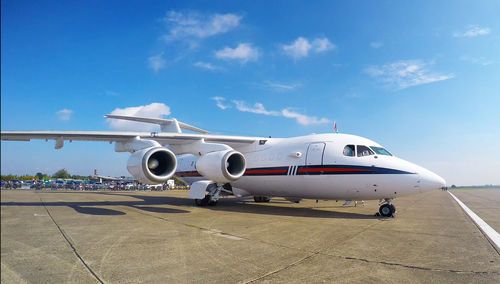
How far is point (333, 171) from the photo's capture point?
9.55 meters

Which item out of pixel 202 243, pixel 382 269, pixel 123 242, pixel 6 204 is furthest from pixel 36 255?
pixel 382 269

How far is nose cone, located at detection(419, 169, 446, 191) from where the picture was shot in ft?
28.3

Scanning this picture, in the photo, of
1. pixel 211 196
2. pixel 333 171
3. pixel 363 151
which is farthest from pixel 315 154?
pixel 211 196

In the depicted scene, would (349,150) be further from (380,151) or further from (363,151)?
(380,151)

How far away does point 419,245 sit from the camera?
5.41m

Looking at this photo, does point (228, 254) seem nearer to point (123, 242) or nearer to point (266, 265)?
point (266, 265)

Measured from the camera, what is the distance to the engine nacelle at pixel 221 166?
1030cm

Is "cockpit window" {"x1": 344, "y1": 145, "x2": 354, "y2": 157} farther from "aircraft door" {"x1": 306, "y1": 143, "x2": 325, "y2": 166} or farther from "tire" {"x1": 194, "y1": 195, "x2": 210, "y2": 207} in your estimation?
"tire" {"x1": 194, "y1": 195, "x2": 210, "y2": 207}

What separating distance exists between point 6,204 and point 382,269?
4082 mm

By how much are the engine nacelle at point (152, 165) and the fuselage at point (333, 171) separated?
367 cm

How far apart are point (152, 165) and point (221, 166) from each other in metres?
2.32

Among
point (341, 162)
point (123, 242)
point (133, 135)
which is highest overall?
point (133, 135)

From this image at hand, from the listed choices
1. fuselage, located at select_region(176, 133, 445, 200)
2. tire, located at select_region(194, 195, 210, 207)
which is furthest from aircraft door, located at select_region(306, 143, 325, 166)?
tire, located at select_region(194, 195, 210, 207)

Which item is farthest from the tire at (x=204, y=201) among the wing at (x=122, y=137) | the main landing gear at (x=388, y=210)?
the main landing gear at (x=388, y=210)
